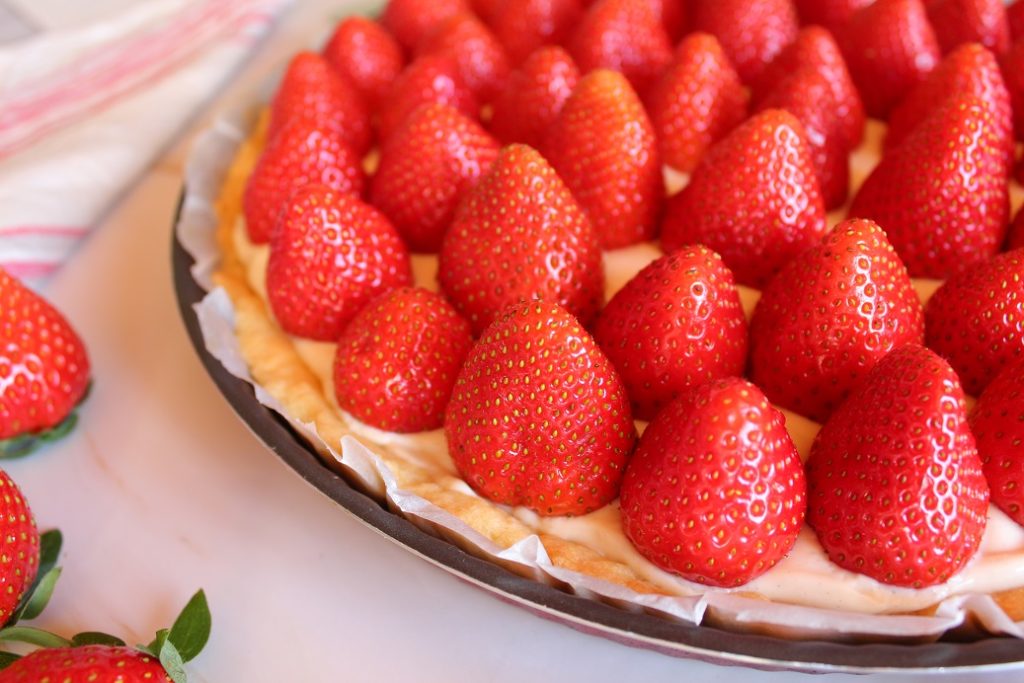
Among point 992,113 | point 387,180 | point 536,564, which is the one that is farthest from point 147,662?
point 992,113

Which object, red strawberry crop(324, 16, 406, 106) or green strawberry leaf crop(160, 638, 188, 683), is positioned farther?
red strawberry crop(324, 16, 406, 106)

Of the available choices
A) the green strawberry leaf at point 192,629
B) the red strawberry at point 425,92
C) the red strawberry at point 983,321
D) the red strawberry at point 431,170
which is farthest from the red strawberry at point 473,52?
the green strawberry leaf at point 192,629

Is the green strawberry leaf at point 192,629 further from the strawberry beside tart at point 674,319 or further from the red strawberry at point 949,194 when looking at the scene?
the red strawberry at point 949,194

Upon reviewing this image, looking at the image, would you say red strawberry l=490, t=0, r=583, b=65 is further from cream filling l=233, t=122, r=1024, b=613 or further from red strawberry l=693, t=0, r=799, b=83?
cream filling l=233, t=122, r=1024, b=613

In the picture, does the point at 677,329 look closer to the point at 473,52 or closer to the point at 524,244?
the point at 524,244

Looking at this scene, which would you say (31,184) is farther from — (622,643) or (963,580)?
(963,580)

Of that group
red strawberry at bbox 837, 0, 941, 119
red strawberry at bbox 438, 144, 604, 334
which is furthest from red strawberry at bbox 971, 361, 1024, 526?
red strawberry at bbox 837, 0, 941, 119
